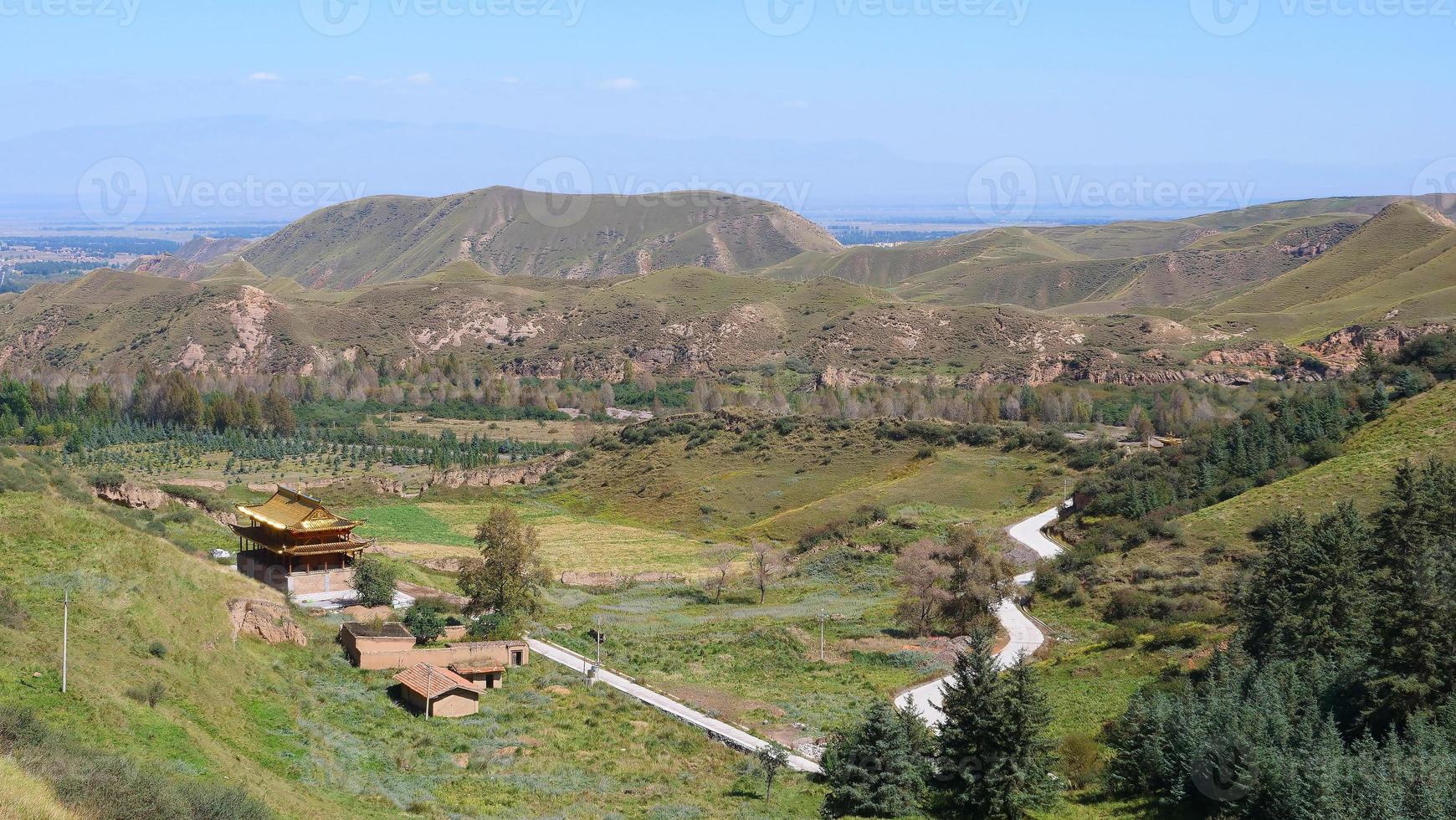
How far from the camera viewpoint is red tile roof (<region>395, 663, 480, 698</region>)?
35.4 metres

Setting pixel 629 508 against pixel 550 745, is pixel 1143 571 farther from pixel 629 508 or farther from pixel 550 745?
pixel 629 508

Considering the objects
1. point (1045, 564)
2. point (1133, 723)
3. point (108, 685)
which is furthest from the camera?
point (1045, 564)

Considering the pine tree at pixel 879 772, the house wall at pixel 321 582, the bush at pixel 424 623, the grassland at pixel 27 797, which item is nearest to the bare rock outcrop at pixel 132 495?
the house wall at pixel 321 582

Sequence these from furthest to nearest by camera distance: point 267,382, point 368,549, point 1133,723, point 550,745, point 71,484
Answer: point 267,382 → point 368,549 → point 71,484 → point 550,745 → point 1133,723

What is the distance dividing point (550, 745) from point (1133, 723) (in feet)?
47.1

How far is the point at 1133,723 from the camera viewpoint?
2927 cm

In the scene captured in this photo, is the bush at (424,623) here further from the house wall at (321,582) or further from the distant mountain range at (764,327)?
the distant mountain range at (764,327)

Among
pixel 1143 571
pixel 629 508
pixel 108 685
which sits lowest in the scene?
pixel 629 508

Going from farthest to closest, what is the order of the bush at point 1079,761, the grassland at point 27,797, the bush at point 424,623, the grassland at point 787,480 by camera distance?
the grassland at point 787,480 < the bush at point 424,623 < the bush at point 1079,761 < the grassland at point 27,797

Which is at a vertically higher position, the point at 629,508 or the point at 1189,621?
the point at 1189,621

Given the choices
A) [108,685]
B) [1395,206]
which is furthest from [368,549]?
[1395,206]

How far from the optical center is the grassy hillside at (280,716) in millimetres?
26078

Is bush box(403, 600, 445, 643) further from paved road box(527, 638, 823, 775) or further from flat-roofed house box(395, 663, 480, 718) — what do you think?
flat-roofed house box(395, 663, 480, 718)

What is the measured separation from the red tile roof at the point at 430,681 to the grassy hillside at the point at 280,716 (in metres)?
0.76
